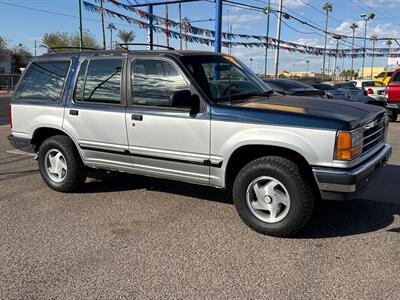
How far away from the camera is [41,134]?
20.0 feet

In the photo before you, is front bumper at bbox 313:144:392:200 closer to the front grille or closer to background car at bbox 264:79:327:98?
the front grille

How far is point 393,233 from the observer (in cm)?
443

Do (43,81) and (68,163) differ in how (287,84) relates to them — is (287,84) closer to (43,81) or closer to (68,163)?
(43,81)

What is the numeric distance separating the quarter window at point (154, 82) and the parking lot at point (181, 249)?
1330 millimetres

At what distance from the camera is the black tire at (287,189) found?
4137 millimetres

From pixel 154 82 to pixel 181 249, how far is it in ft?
6.38

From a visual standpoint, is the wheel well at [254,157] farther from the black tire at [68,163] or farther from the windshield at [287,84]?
the windshield at [287,84]

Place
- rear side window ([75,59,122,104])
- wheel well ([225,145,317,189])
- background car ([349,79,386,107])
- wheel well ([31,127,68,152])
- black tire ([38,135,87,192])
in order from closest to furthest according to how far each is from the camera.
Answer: wheel well ([225,145,317,189]) < rear side window ([75,59,122,104]) < black tire ([38,135,87,192]) < wheel well ([31,127,68,152]) < background car ([349,79,386,107])

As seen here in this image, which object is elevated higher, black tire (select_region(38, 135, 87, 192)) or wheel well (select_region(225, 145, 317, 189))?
wheel well (select_region(225, 145, 317, 189))

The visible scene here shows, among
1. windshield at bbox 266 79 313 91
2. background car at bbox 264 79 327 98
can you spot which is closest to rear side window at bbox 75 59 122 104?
background car at bbox 264 79 327 98

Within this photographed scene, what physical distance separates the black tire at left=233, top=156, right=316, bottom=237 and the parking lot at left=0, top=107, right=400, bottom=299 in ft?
0.42

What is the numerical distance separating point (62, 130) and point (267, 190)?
2.89m

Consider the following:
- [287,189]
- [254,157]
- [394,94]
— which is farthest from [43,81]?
[394,94]

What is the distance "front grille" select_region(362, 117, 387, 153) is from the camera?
4.32 metres
